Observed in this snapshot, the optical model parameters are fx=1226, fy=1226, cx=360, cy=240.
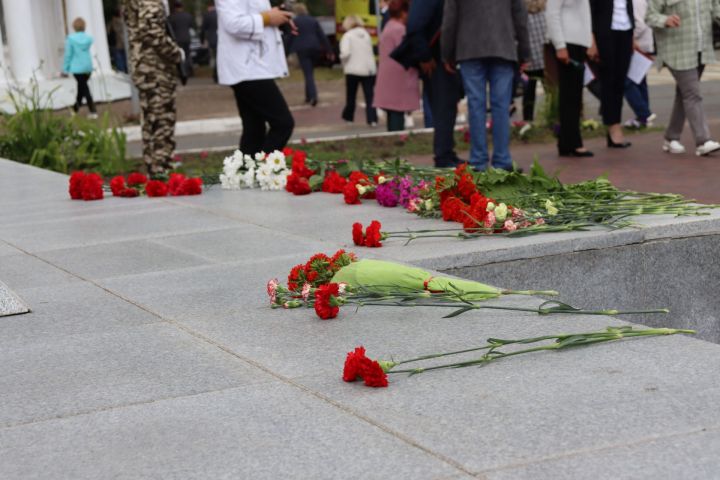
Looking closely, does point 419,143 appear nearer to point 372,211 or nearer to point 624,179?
point 624,179

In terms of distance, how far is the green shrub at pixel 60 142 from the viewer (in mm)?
12195

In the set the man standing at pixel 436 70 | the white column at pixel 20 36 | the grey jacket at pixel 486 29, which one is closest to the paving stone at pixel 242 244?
the grey jacket at pixel 486 29

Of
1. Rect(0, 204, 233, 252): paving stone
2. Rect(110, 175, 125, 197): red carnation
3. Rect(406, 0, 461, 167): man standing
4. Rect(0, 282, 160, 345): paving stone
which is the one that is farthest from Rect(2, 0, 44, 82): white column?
Rect(0, 282, 160, 345): paving stone

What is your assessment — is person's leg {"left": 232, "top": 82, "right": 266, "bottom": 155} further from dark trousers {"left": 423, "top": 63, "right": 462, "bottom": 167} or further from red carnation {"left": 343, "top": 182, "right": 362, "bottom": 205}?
red carnation {"left": 343, "top": 182, "right": 362, "bottom": 205}

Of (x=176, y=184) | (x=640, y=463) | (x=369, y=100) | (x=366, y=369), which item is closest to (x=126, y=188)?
(x=176, y=184)

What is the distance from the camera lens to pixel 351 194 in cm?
688

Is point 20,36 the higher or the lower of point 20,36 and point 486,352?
the lower

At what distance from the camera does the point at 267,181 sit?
792cm

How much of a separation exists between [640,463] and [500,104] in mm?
6960

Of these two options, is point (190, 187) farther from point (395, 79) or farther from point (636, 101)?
point (636, 101)

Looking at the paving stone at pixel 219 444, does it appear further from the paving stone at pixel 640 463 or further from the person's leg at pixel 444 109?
the person's leg at pixel 444 109

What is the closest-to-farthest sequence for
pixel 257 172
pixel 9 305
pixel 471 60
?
1. pixel 9 305
2. pixel 257 172
3. pixel 471 60

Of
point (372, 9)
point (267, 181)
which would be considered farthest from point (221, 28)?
point (372, 9)

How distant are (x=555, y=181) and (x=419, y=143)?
801 centimetres
